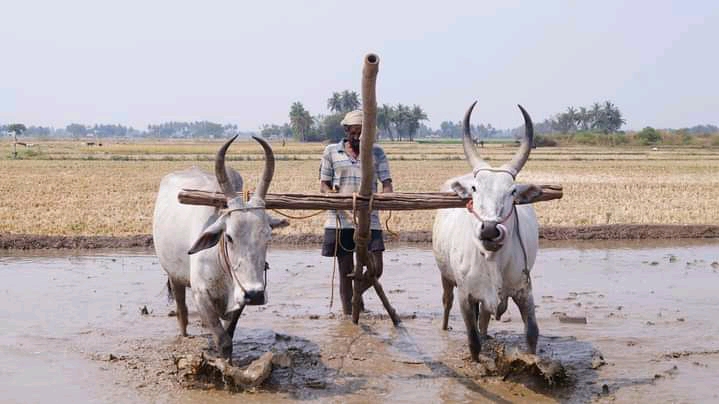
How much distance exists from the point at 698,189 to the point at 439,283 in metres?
16.9

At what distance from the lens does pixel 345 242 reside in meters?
8.96

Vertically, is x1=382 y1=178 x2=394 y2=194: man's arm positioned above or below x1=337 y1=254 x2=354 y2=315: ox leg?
above

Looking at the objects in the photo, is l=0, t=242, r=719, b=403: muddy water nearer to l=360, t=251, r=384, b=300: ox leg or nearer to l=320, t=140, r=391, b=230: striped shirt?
l=360, t=251, r=384, b=300: ox leg

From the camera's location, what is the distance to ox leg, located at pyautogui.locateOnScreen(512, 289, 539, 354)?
676cm

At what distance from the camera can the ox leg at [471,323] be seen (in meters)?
6.96

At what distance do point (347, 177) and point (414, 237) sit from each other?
6.00 metres

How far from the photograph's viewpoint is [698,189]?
25.3 metres

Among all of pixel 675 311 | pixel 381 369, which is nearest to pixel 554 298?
pixel 675 311

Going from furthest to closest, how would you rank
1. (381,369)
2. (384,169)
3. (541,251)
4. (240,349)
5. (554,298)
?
1. (541,251)
2. (554,298)
3. (384,169)
4. (240,349)
5. (381,369)

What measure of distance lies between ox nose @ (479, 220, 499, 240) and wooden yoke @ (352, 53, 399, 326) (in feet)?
5.27

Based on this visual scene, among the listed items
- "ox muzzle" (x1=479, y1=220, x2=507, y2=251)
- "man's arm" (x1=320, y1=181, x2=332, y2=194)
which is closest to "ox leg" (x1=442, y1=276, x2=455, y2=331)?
"man's arm" (x1=320, y1=181, x2=332, y2=194)

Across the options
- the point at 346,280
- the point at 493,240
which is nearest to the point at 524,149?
the point at 493,240

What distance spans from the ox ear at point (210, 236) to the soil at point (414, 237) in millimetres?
7536

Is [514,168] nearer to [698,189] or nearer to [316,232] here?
[316,232]
